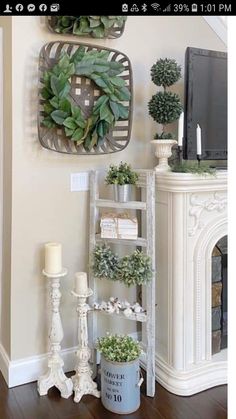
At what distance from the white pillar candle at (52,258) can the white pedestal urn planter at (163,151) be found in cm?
78

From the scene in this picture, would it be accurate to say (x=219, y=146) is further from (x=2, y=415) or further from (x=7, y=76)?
(x=2, y=415)

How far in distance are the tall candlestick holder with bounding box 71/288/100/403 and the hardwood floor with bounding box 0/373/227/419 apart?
0.17ft

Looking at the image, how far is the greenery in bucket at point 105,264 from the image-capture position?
221cm

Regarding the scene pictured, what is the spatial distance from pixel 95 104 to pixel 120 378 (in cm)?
156

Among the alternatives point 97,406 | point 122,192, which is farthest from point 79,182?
point 97,406

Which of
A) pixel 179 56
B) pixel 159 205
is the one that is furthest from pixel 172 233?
pixel 179 56

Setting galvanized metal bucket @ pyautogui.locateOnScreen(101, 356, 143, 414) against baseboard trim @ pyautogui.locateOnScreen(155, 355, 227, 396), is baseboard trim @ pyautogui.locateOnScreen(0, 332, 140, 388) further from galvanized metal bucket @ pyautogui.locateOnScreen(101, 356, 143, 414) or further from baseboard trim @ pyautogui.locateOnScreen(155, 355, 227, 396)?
baseboard trim @ pyautogui.locateOnScreen(155, 355, 227, 396)

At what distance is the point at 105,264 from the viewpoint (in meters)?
2.21

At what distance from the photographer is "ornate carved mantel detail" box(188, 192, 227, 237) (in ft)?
7.27

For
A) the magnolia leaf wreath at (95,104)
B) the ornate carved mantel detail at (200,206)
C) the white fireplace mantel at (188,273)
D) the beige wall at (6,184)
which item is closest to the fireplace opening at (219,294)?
the white fireplace mantel at (188,273)

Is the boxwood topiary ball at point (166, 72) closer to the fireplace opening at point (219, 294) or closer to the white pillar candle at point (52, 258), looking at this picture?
the fireplace opening at point (219, 294)

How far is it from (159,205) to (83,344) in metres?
0.94

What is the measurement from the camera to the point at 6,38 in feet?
7.52
